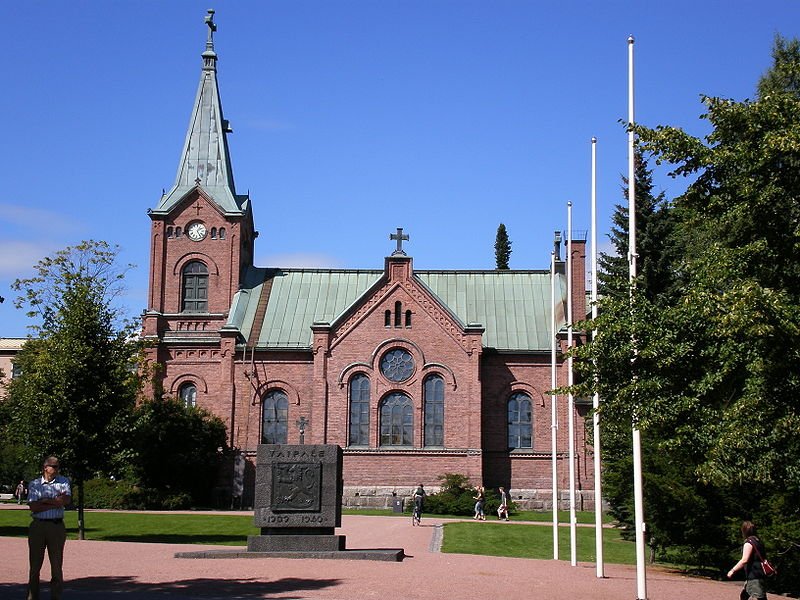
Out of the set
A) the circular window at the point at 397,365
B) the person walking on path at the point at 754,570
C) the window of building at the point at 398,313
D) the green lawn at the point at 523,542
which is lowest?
the green lawn at the point at 523,542

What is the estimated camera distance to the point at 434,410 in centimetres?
5266

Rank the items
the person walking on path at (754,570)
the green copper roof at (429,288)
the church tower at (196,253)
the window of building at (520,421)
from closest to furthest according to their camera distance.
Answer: the person walking on path at (754,570), the window of building at (520,421), the green copper roof at (429,288), the church tower at (196,253)

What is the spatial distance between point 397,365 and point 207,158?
58.7 feet

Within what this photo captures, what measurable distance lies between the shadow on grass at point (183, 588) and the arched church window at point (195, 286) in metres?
38.6

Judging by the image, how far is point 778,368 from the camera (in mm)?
15664

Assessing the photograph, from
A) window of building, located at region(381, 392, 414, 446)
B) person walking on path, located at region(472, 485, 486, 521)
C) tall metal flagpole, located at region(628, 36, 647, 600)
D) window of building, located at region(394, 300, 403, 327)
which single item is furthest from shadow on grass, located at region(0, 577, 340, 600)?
window of building, located at region(394, 300, 403, 327)

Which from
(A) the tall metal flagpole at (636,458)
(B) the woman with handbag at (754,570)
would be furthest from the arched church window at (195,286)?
(B) the woman with handbag at (754,570)

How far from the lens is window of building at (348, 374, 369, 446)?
52469 millimetres

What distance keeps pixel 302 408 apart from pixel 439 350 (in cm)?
823

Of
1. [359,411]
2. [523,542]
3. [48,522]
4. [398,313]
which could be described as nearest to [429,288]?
[398,313]

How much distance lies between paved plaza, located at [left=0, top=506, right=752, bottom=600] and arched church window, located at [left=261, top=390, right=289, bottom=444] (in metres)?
26.3

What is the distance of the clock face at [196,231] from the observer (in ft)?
188

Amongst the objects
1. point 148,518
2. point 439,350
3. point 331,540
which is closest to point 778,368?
point 331,540

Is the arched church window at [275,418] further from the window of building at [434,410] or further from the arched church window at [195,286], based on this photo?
the window of building at [434,410]
